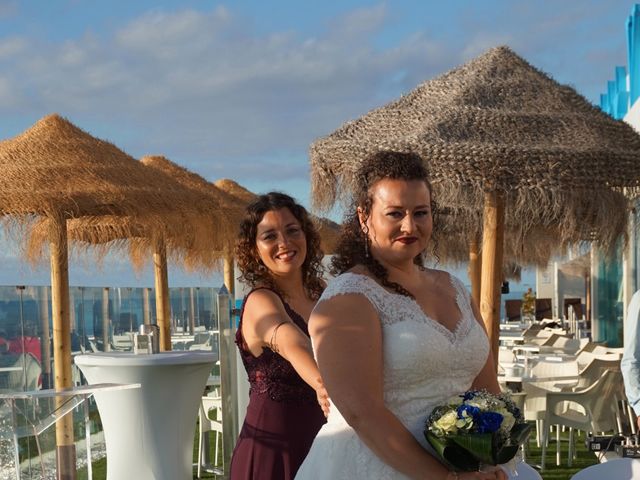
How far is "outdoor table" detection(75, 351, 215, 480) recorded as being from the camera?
21.5ft

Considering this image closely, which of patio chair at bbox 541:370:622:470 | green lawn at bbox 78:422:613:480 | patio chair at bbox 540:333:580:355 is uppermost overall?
patio chair at bbox 541:370:622:470

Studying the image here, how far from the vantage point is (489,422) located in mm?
2354

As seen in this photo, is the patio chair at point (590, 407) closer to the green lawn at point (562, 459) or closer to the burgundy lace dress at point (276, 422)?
the green lawn at point (562, 459)

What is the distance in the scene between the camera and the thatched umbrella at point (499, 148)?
707 cm

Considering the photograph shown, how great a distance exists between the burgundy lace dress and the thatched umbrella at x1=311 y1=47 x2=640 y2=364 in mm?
3641

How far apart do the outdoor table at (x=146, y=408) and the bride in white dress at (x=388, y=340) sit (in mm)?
4048

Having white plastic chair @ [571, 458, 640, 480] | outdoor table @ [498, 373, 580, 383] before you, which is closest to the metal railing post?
white plastic chair @ [571, 458, 640, 480]

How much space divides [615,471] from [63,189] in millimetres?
6454

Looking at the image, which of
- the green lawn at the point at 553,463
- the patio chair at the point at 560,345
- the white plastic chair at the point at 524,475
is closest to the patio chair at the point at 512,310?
the patio chair at the point at 560,345

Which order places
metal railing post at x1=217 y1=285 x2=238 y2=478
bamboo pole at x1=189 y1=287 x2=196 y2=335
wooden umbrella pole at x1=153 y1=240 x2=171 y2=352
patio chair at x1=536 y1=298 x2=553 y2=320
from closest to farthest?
1. metal railing post at x1=217 y1=285 x2=238 y2=478
2. wooden umbrella pole at x1=153 y1=240 x2=171 y2=352
3. bamboo pole at x1=189 y1=287 x2=196 y2=335
4. patio chair at x1=536 y1=298 x2=553 y2=320

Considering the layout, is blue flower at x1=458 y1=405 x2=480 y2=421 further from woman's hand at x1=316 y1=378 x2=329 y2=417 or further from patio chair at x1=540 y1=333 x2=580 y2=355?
patio chair at x1=540 y1=333 x2=580 y2=355

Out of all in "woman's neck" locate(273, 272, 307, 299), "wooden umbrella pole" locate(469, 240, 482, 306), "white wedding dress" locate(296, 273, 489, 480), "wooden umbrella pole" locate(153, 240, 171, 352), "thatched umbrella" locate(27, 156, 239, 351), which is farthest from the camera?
"wooden umbrella pole" locate(469, 240, 482, 306)

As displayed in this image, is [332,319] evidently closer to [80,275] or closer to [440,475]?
[440,475]

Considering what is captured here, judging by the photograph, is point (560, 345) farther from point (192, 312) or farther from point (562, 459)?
point (562, 459)
